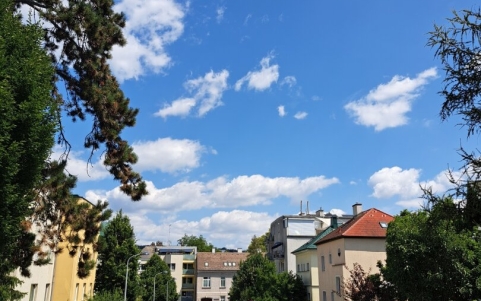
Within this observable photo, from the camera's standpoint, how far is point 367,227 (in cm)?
3114

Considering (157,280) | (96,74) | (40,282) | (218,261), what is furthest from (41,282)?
(218,261)

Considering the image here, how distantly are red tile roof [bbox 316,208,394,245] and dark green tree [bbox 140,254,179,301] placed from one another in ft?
110

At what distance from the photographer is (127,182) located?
1170cm

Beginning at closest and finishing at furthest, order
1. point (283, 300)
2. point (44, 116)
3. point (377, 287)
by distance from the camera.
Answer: point (44, 116) < point (377, 287) < point (283, 300)

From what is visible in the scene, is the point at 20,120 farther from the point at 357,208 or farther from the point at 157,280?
the point at 157,280

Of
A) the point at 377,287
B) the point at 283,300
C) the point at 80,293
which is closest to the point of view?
the point at 377,287

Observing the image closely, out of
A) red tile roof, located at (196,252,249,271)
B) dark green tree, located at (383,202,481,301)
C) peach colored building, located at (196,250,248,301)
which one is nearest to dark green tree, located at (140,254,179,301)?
peach colored building, located at (196,250,248,301)

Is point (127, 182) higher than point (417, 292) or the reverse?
higher

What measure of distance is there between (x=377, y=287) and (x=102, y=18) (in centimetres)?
1866

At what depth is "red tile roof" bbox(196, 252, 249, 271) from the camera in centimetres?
6975

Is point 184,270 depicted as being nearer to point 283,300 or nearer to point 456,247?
point 283,300

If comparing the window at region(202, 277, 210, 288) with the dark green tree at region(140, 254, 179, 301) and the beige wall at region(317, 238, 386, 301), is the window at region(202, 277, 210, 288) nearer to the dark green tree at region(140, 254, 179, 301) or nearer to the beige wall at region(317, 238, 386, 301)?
the dark green tree at region(140, 254, 179, 301)

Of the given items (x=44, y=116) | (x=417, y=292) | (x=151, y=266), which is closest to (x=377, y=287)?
(x=417, y=292)

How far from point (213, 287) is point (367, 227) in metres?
44.0
